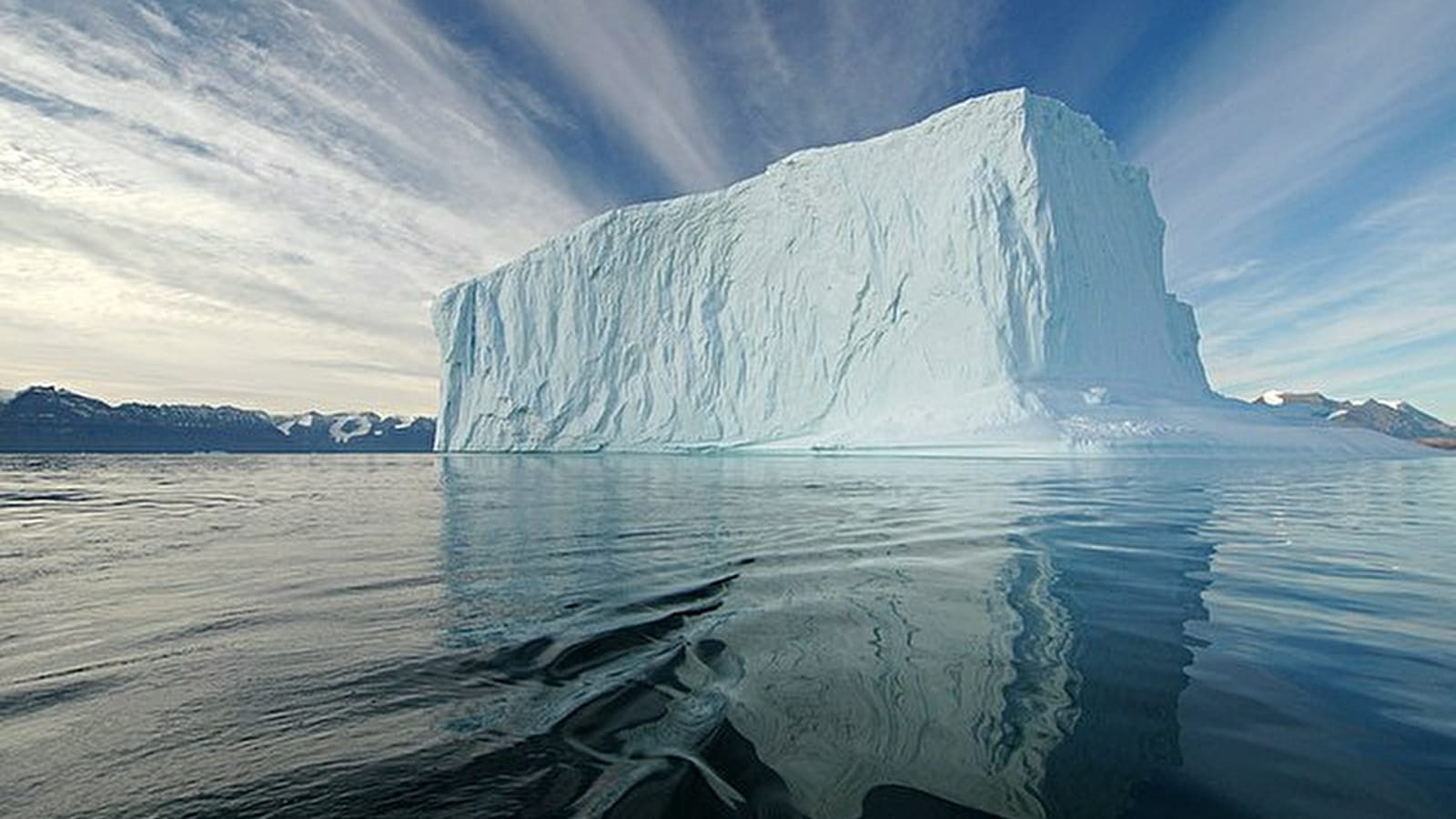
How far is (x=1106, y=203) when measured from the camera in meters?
29.1

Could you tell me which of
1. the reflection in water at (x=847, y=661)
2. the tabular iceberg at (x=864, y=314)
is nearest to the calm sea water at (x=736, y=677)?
the reflection in water at (x=847, y=661)

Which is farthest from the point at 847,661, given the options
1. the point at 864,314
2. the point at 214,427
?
the point at 214,427

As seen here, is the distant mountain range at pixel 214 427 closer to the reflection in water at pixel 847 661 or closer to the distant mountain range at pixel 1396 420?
the distant mountain range at pixel 1396 420

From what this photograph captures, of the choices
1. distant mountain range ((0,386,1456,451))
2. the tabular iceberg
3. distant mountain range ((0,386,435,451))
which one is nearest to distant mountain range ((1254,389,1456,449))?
distant mountain range ((0,386,1456,451))

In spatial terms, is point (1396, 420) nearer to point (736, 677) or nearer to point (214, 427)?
point (736, 677)

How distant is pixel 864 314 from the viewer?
1168 inches

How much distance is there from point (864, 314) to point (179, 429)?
87.4m

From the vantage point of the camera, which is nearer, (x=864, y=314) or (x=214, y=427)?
(x=864, y=314)

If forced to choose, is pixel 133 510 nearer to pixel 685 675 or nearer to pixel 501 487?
pixel 501 487

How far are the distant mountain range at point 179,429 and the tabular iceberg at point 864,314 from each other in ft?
173

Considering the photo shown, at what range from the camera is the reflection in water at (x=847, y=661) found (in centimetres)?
170

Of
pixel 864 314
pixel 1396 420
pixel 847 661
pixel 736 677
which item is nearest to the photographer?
pixel 736 677

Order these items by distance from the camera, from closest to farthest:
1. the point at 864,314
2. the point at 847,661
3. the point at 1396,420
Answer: the point at 847,661, the point at 864,314, the point at 1396,420

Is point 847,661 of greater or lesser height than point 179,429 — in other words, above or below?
below
